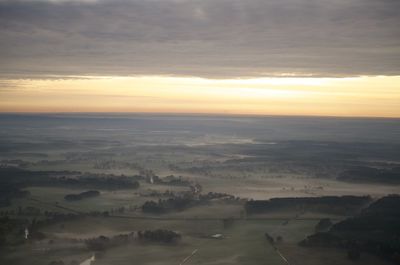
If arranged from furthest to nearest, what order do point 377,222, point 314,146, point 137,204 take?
point 314,146 < point 137,204 < point 377,222

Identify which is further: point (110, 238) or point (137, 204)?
point (137, 204)

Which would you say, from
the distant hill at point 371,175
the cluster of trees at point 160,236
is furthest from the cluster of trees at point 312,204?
the distant hill at point 371,175

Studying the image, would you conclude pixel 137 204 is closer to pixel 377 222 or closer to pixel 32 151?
pixel 377 222

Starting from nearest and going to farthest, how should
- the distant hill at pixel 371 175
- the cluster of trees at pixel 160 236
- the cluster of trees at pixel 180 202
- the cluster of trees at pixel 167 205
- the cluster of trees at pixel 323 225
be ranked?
the cluster of trees at pixel 160 236 → the cluster of trees at pixel 323 225 → the cluster of trees at pixel 167 205 → the cluster of trees at pixel 180 202 → the distant hill at pixel 371 175

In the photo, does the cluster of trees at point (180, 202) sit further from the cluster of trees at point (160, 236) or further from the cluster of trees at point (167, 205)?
the cluster of trees at point (160, 236)

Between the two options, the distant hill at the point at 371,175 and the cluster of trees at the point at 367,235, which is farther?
the distant hill at the point at 371,175

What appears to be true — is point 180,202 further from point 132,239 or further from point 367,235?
point 367,235

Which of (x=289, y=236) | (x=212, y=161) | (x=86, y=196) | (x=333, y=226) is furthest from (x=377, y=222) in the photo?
(x=212, y=161)
